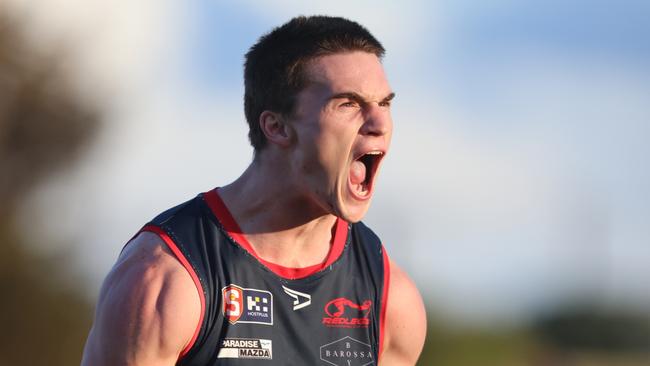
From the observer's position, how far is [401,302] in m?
A: 6.63

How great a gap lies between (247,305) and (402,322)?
1.02 m

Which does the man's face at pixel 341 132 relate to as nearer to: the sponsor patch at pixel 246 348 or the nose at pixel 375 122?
the nose at pixel 375 122

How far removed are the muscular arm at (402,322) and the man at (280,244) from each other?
12cm

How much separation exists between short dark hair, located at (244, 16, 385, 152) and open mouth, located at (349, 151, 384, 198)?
0.43 metres

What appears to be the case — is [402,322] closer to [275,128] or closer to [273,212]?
[273,212]

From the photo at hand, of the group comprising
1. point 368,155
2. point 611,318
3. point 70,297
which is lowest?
point 611,318

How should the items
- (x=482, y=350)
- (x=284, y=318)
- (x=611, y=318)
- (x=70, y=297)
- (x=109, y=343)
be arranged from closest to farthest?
(x=109, y=343) → (x=284, y=318) → (x=70, y=297) → (x=482, y=350) → (x=611, y=318)

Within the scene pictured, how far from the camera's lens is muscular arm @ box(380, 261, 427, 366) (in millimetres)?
6609

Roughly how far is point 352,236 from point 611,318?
3260cm

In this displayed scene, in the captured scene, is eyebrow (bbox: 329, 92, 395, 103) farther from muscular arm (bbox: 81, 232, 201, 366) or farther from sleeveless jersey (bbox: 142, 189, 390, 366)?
muscular arm (bbox: 81, 232, 201, 366)

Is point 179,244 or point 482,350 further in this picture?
point 482,350

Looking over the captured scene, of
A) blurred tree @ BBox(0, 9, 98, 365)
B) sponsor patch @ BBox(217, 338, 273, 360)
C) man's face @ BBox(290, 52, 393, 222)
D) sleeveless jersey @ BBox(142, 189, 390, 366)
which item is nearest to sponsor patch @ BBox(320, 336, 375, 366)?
sleeveless jersey @ BBox(142, 189, 390, 366)

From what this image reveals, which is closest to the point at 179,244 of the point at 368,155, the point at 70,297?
the point at 368,155

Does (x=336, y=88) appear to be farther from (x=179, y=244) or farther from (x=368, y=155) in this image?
(x=179, y=244)
